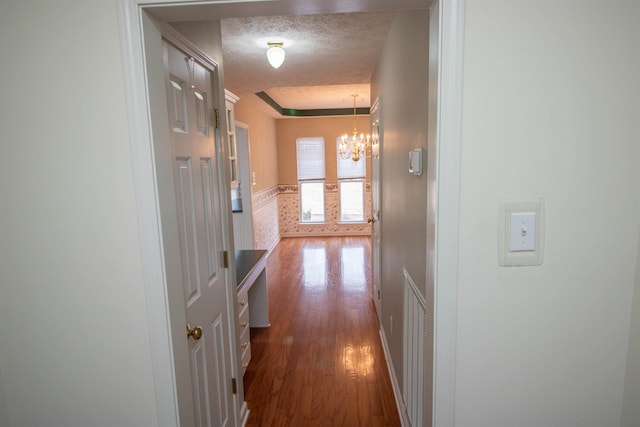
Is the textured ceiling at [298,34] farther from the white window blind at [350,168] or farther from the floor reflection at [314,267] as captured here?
the white window blind at [350,168]

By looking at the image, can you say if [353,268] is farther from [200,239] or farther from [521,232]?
[521,232]

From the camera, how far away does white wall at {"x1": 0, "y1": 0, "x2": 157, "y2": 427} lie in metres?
1.02

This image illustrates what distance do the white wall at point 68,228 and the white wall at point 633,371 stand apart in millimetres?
1382

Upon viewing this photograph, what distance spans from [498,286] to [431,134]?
0.46 meters

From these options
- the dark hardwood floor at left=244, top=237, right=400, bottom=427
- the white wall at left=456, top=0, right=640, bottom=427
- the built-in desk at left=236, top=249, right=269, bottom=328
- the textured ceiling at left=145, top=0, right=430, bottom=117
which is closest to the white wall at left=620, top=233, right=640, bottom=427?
the white wall at left=456, top=0, right=640, bottom=427

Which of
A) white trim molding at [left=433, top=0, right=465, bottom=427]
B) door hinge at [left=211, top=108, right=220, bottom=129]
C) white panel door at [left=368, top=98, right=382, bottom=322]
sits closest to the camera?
white trim molding at [left=433, top=0, right=465, bottom=427]

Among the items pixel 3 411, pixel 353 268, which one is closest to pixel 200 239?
pixel 3 411

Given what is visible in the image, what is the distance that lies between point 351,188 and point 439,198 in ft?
23.7

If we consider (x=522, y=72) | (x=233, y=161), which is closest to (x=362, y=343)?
(x=233, y=161)

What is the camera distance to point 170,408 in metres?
1.16

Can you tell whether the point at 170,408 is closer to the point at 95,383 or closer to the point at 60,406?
the point at 95,383

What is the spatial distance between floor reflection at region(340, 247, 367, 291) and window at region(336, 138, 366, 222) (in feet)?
4.51

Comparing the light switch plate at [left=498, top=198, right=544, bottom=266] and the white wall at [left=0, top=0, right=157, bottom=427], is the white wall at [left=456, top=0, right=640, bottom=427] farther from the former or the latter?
the white wall at [left=0, top=0, right=157, bottom=427]

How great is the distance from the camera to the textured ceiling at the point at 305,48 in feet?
8.04
